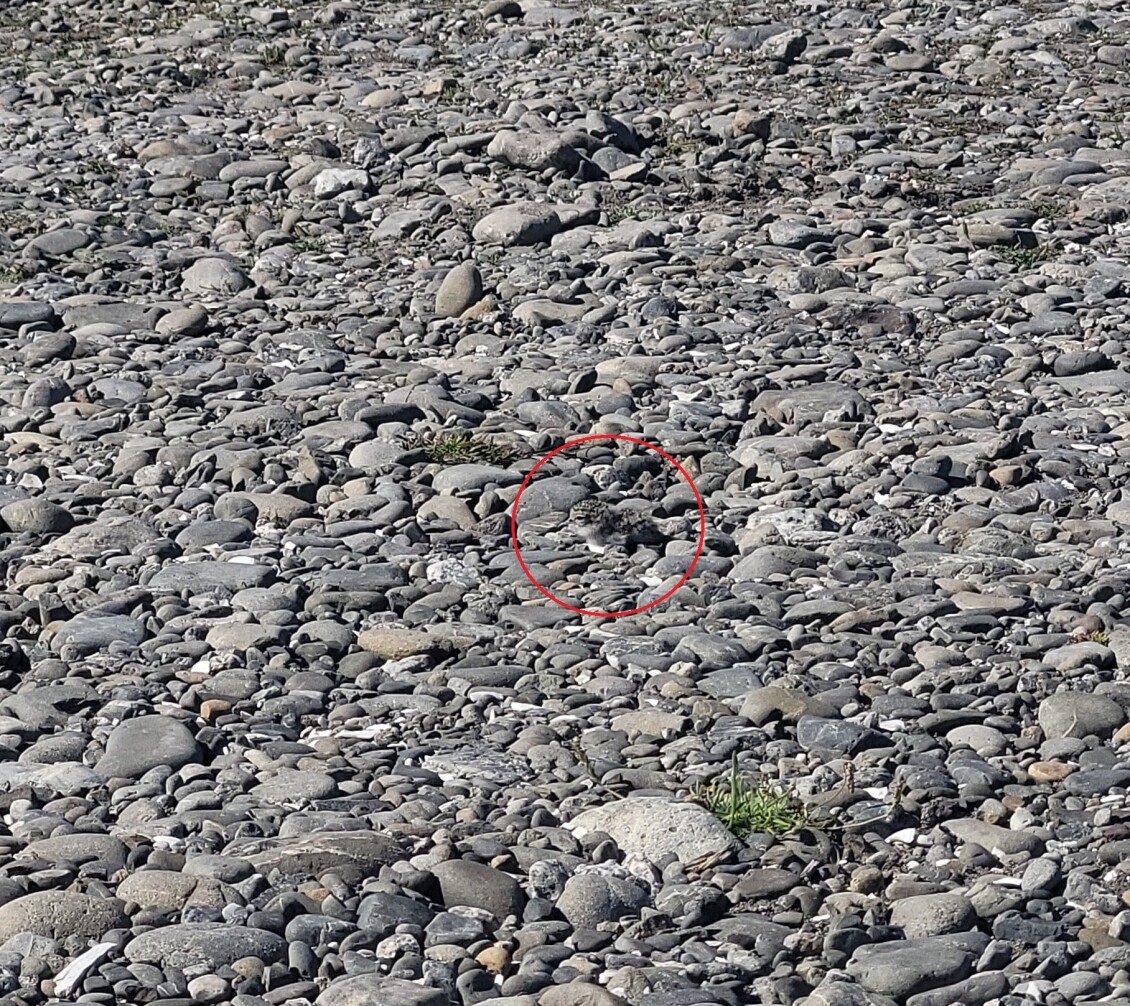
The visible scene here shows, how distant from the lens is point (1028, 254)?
29.9ft

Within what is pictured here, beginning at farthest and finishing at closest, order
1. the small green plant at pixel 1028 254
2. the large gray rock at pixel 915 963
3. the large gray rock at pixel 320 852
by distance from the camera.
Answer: the small green plant at pixel 1028 254, the large gray rock at pixel 320 852, the large gray rock at pixel 915 963

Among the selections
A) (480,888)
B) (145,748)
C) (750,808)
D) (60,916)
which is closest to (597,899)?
(480,888)

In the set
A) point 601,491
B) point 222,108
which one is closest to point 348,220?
point 222,108

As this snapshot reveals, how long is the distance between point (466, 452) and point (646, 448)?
73cm

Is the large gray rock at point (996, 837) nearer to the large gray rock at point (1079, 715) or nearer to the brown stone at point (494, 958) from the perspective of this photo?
the large gray rock at point (1079, 715)

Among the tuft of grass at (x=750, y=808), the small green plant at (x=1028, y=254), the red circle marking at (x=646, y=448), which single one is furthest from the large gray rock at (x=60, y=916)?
the small green plant at (x=1028, y=254)

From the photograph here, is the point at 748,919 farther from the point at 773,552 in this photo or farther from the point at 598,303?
the point at 598,303

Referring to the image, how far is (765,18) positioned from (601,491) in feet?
23.7

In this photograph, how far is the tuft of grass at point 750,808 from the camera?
15.5ft

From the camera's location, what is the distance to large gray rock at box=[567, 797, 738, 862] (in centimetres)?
462

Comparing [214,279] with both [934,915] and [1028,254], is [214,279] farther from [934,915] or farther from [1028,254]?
[934,915]

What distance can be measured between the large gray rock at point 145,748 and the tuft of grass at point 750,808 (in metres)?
1.48

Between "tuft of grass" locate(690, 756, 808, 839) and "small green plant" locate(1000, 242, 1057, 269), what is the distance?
491cm

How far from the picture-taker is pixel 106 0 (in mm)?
14930
